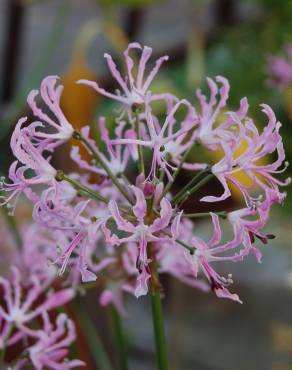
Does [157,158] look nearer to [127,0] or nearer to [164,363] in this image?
[164,363]

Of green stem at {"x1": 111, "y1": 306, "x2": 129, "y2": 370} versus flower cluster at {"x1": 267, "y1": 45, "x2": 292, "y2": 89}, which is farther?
flower cluster at {"x1": 267, "y1": 45, "x2": 292, "y2": 89}

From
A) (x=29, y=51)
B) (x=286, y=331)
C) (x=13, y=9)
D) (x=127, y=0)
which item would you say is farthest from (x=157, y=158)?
(x=29, y=51)

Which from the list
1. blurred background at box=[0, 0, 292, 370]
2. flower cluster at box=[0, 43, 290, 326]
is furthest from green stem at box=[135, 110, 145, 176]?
blurred background at box=[0, 0, 292, 370]

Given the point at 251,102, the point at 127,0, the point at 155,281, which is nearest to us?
the point at 155,281

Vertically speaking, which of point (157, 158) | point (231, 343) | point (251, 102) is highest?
point (157, 158)

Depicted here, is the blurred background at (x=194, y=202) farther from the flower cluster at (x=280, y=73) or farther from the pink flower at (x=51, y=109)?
the pink flower at (x=51, y=109)

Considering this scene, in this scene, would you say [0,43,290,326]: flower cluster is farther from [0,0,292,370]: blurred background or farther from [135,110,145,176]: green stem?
[0,0,292,370]: blurred background

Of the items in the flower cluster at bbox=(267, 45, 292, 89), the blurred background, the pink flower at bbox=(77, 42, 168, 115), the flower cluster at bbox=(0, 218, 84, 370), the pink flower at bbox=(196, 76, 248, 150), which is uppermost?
the pink flower at bbox=(77, 42, 168, 115)

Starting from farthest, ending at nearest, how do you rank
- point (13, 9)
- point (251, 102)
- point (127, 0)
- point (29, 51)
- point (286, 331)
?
1. point (29, 51)
2. point (13, 9)
3. point (127, 0)
4. point (251, 102)
5. point (286, 331)
